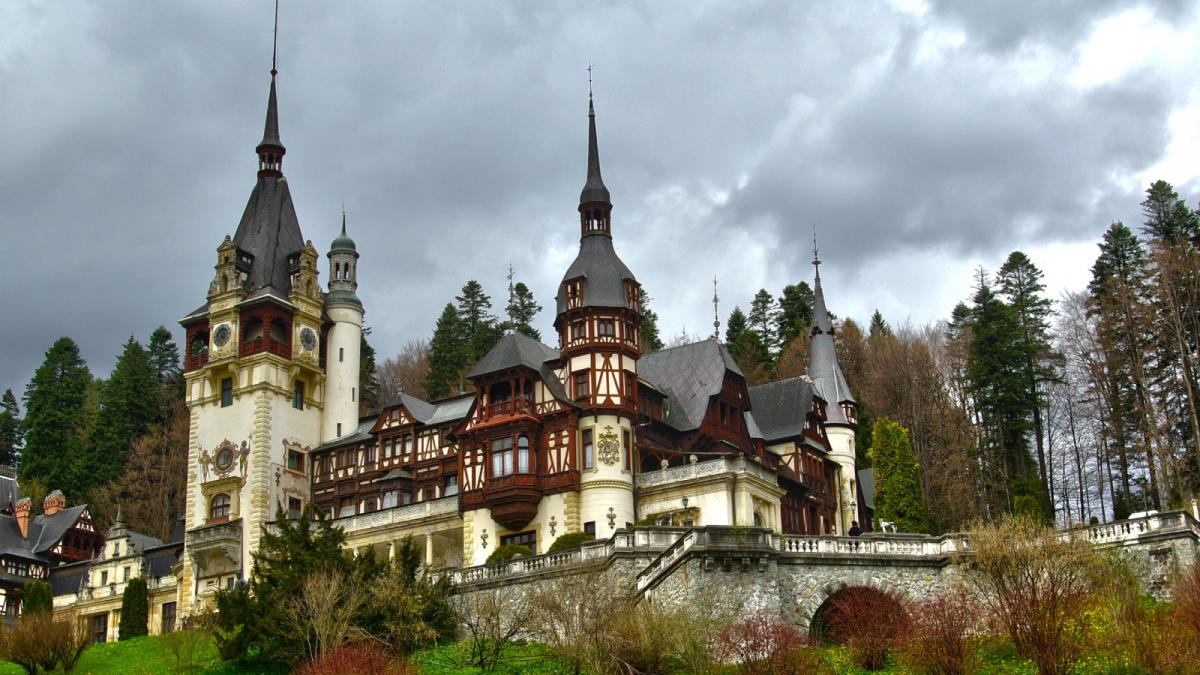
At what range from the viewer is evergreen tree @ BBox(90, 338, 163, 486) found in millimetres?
82312

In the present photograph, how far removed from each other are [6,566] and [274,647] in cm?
3847

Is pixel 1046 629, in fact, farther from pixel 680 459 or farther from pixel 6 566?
pixel 6 566

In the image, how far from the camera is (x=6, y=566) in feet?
233

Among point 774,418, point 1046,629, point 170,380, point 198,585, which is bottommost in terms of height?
point 1046,629

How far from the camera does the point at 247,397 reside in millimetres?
63031

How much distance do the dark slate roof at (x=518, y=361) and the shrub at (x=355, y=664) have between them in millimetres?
18917

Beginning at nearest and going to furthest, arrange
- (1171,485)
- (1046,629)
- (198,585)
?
1. (1046,629)
2. (1171,485)
3. (198,585)

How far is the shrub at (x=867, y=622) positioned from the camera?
34.3 meters

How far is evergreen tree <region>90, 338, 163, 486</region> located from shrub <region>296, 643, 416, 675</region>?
50.3 m

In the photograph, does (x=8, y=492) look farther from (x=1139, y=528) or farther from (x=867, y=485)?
(x=1139, y=528)

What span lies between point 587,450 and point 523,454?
243 centimetres

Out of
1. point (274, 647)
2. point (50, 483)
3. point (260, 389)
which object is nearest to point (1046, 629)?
point (274, 647)

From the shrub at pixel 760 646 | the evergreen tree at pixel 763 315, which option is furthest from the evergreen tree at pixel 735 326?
the shrub at pixel 760 646

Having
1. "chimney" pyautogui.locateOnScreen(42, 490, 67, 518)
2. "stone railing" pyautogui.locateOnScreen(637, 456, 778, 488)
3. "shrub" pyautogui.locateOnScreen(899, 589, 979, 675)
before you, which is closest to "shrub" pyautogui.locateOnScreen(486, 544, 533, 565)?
"stone railing" pyautogui.locateOnScreen(637, 456, 778, 488)
